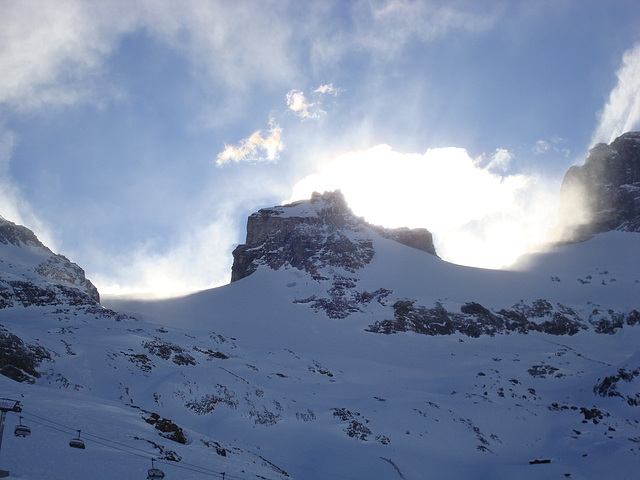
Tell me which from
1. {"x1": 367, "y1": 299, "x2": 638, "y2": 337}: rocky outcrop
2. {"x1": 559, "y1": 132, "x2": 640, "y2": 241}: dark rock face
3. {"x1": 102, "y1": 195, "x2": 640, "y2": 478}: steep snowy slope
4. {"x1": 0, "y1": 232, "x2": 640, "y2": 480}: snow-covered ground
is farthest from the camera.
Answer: {"x1": 559, "y1": 132, "x2": 640, "y2": 241}: dark rock face

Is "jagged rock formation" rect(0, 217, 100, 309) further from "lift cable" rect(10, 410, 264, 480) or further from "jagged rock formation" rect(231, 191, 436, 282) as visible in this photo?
"lift cable" rect(10, 410, 264, 480)

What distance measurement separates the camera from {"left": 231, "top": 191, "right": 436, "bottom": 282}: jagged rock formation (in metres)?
103

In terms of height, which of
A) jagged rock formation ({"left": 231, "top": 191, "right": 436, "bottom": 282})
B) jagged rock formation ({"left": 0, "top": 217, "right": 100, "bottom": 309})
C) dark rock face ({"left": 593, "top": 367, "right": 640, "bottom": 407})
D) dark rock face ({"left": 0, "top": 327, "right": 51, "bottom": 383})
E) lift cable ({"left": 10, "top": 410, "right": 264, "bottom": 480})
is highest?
jagged rock formation ({"left": 231, "top": 191, "right": 436, "bottom": 282})

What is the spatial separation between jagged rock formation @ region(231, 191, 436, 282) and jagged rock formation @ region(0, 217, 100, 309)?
37369 mm

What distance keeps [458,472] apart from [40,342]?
30143 millimetres

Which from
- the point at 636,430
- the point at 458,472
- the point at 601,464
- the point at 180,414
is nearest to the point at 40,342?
the point at 180,414

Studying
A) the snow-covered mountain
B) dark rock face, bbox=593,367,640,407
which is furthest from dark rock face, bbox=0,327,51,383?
dark rock face, bbox=593,367,640,407

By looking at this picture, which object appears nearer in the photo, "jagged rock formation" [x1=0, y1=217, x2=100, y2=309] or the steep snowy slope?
the steep snowy slope

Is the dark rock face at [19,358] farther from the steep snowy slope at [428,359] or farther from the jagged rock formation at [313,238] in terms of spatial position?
the jagged rock formation at [313,238]

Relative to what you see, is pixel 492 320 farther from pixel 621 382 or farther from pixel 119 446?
pixel 119 446

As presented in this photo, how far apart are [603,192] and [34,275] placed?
130169 millimetres

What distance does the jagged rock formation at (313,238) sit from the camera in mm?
102688

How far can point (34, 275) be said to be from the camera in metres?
65.7

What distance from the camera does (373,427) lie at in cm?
3578
